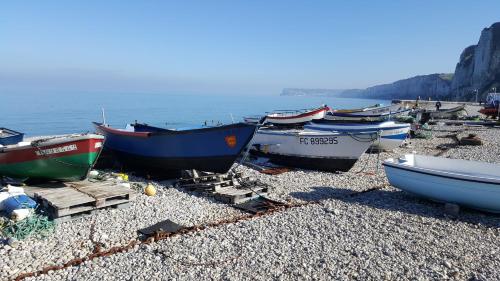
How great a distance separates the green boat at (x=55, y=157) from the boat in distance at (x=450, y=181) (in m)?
7.75

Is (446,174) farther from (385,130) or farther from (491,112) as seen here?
(491,112)

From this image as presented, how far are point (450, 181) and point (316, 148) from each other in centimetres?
537

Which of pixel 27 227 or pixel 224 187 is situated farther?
pixel 224 187

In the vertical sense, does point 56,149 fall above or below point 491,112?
above

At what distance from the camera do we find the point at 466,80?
12188cm

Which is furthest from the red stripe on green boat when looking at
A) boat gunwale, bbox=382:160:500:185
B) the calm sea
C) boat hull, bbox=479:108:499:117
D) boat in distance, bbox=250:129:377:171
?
boat hull, bbox=479:108:499:117

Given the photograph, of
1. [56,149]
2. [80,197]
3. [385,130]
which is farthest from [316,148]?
[56,149]

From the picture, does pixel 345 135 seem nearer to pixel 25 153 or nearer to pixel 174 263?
pixel 174 263

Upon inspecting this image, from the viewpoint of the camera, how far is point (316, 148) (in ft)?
43.5

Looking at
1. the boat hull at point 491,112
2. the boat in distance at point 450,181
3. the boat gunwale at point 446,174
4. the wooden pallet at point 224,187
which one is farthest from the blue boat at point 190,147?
the boat hull at point 491,112

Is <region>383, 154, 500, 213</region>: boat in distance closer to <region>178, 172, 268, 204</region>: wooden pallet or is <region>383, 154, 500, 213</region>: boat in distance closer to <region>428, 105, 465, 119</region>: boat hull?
<region>178, 172, 268, 204</region>: wooden pallet

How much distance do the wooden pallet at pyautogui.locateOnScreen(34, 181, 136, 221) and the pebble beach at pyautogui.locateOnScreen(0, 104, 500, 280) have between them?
0.20 metres

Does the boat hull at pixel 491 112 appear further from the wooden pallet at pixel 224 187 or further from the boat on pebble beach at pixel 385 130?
the wooden pallet at pixel 224 187

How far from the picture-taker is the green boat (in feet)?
30.4
